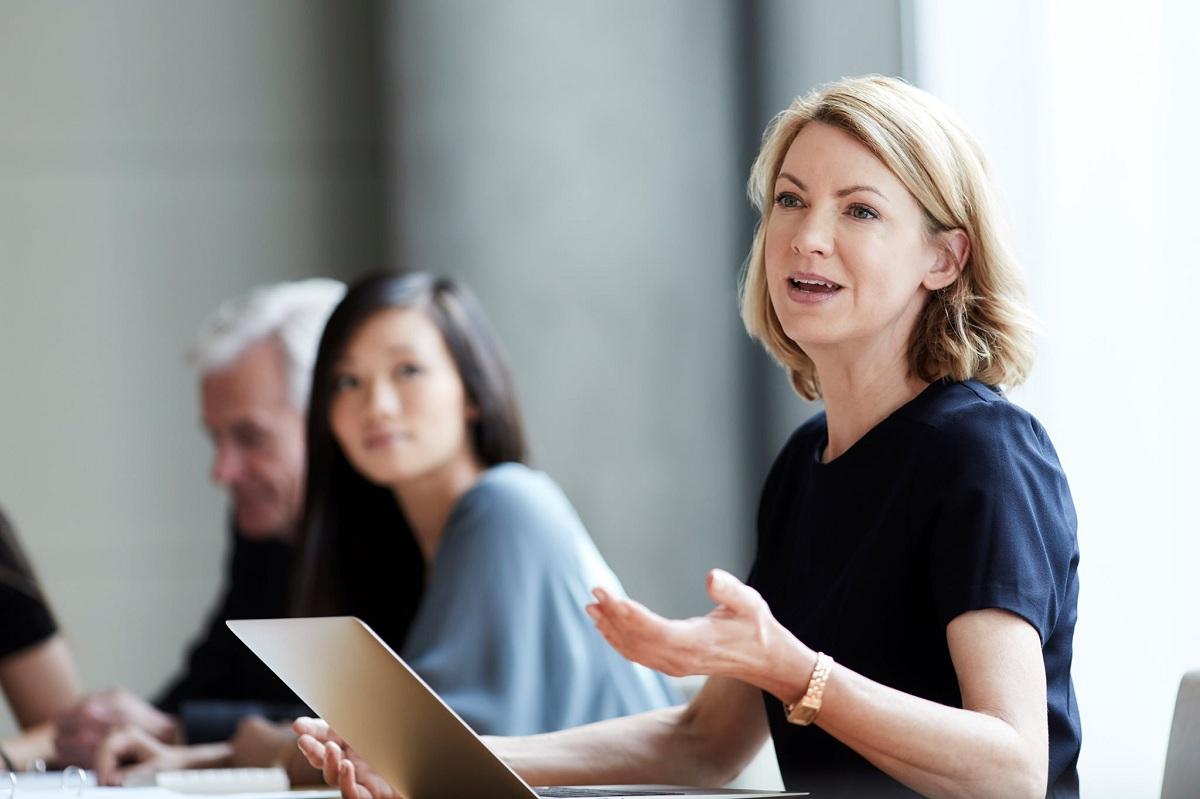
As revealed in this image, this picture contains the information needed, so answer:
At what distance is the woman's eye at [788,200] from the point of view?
1.54 m

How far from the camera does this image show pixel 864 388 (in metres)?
1.55

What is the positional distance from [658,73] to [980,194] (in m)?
2.59

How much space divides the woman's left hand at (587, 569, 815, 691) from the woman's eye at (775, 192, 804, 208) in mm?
494

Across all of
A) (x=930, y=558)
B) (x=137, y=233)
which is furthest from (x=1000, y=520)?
(x=137, y=233)

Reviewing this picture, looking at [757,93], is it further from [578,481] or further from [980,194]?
[980,194]

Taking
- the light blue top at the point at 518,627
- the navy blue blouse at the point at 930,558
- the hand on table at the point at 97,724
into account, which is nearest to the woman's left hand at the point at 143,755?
the hand on table at the point at 97,724

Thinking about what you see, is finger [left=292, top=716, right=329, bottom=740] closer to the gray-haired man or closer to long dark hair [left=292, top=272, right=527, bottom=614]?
long dark hair [left=292, top=272, right=527, bottom=614]

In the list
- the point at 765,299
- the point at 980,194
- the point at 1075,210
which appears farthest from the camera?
the point at 1075,210

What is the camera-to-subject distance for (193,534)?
5.21 metres

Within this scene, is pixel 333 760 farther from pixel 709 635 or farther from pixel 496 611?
→ pixel 496 611

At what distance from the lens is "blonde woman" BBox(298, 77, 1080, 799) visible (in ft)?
4.20

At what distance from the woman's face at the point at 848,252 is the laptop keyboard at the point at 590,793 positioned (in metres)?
0.44

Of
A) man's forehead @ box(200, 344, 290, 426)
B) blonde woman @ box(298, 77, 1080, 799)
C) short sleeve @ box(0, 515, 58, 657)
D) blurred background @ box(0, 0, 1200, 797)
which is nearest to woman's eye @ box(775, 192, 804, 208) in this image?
blonde woman @ box(298, 77, 1080, 799)

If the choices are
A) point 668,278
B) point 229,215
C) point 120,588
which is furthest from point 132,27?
point 668,278
